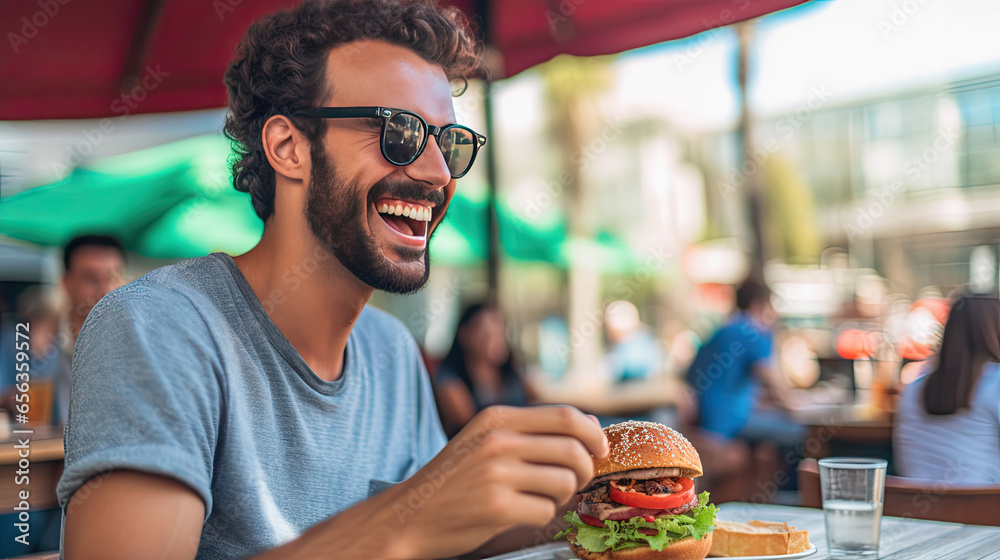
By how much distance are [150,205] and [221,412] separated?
398 centimetres

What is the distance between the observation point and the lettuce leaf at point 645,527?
167cm

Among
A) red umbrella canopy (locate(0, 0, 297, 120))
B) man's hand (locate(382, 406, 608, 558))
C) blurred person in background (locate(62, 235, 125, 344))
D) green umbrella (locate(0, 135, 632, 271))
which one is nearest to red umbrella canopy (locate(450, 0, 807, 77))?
green umbrella (locate(0, 135, 632, 271))

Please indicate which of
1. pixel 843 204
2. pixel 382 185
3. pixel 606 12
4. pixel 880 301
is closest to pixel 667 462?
pixel 382 185

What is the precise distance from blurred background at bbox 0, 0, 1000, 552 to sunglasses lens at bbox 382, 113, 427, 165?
0.73 metres

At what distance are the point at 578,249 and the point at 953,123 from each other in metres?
11.8

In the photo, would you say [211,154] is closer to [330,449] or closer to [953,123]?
[330,449]

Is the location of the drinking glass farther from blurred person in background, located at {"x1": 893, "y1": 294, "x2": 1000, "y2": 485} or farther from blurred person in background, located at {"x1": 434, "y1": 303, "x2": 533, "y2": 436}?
blurred person in background, located at {"x1": 434, "y1": 303, "x2": 533, "y2": 436}

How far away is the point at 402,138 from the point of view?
152 centimetres

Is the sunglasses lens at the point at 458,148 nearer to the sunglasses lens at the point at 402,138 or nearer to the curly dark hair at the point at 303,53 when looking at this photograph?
the sunglasses lens at the point at 402,138

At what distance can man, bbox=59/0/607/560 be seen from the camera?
1018mm

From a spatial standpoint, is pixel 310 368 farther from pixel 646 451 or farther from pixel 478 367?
pixel 478 367

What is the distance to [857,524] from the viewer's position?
1.79 meters
